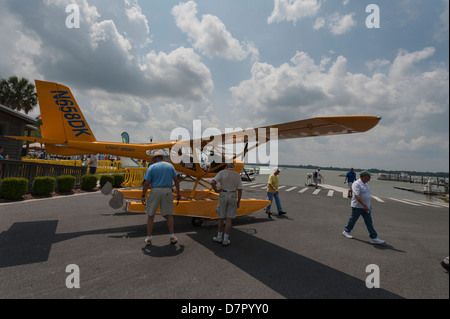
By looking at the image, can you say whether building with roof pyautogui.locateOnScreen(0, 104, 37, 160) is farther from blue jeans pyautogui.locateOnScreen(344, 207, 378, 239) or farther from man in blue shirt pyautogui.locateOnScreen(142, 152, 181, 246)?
blue jeans pyautogui.locateOnScreen(344, 207, 378, 239)

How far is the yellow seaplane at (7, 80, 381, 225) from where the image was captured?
5.28 metres

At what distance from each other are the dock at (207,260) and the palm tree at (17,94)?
1364 inches

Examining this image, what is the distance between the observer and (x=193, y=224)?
542 centimetres

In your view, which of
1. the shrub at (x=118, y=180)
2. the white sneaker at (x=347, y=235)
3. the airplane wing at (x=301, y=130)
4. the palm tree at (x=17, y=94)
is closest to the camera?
the airplane wing at (x=301, y=130)

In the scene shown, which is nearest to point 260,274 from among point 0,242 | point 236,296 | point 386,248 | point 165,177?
point 236,296

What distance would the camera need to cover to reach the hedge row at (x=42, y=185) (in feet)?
22.0

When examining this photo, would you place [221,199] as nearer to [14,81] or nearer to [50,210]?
[50,210]

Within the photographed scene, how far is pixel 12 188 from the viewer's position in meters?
6.75

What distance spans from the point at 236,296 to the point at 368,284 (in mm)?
1950

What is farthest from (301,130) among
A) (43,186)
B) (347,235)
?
(43,186)

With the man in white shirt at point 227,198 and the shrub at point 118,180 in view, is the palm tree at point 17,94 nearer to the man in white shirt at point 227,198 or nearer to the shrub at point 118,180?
the shrub at point 118,180

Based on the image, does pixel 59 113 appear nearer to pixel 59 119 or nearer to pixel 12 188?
pixel 59 119

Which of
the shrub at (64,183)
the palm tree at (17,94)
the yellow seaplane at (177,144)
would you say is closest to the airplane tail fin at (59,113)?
the yellow seaplane at (177,144)

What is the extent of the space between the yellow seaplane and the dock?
61cm
